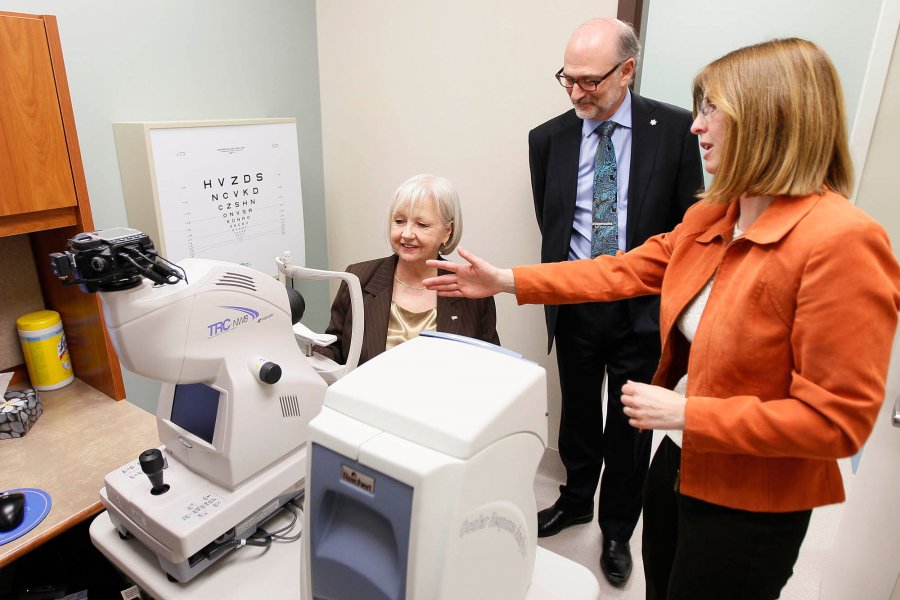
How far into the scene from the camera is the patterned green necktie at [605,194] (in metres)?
1.90

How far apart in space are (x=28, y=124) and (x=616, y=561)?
2.26m

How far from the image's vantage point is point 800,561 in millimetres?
2104

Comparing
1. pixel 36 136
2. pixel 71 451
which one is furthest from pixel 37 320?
pixel 36 136

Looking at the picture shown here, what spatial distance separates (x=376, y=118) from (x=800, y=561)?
8.50 feet

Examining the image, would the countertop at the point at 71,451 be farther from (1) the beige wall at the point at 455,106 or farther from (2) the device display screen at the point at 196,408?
(1) the beige wall at the point at 455,106

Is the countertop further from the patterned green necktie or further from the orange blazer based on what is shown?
the patterned green necktie

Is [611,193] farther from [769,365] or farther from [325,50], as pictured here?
[325,50]

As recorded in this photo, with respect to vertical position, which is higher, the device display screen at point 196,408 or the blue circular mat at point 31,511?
the device display screen at point 196,408

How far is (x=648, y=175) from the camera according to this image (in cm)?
184

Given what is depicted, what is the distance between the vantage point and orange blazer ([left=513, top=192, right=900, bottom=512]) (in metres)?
0.82

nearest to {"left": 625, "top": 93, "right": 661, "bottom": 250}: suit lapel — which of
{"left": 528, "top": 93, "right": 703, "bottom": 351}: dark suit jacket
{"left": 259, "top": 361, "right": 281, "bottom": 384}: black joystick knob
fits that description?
{"left": 528, "top": 93, "right": 703, "bottom": 351}: dark suit jacket

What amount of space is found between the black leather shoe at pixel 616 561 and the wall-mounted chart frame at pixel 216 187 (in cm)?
187

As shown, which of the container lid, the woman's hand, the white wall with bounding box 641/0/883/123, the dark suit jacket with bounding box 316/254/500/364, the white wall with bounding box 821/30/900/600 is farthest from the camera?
the white wall with bounding box 641/0/883/123

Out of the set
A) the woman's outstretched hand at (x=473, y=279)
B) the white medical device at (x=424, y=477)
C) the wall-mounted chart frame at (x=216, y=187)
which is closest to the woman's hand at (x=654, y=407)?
the white medical device at (x=424, y=477)
